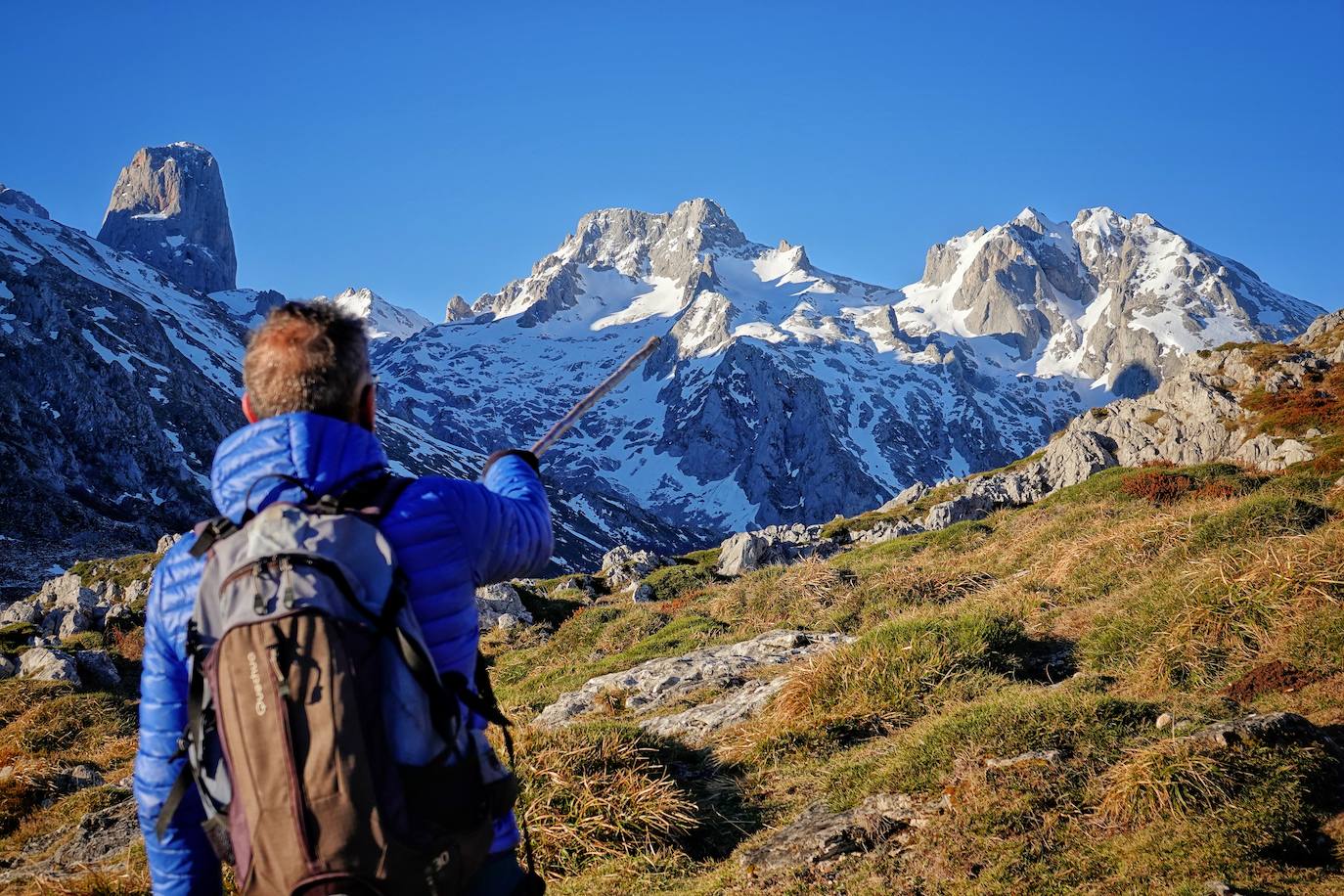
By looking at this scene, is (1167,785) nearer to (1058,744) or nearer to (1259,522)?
(1058,744)

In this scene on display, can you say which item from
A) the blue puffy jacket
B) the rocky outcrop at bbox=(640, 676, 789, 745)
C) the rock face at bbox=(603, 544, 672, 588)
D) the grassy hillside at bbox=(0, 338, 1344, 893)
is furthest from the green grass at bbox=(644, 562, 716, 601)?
the blue puffy jacket

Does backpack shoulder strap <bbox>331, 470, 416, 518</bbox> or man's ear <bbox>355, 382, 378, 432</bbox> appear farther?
man's ear <bbox>355, 382, 378, 432</bbox>

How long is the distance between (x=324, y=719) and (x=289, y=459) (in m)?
0.95

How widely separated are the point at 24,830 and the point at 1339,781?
46.2 ft

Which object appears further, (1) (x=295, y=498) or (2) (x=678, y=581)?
(2) (x=678, y=581)

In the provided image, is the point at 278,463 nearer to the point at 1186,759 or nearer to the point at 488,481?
the point at 488,481

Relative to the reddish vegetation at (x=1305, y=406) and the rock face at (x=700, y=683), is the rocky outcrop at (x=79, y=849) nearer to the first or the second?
the rock face at (x=700, y=683)

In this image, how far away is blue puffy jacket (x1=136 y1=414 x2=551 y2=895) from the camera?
3.13m

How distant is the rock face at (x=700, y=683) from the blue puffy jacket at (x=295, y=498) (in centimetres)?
680

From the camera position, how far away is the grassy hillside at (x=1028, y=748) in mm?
5797

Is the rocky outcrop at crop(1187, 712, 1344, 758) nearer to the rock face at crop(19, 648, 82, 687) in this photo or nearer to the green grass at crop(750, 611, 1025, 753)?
the green grass at crop(750, 611, 1025, 753)

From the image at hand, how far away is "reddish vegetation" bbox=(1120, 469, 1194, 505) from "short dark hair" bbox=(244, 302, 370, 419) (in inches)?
789

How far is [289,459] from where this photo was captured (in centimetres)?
312

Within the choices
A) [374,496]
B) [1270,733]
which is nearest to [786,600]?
[1270,733]
